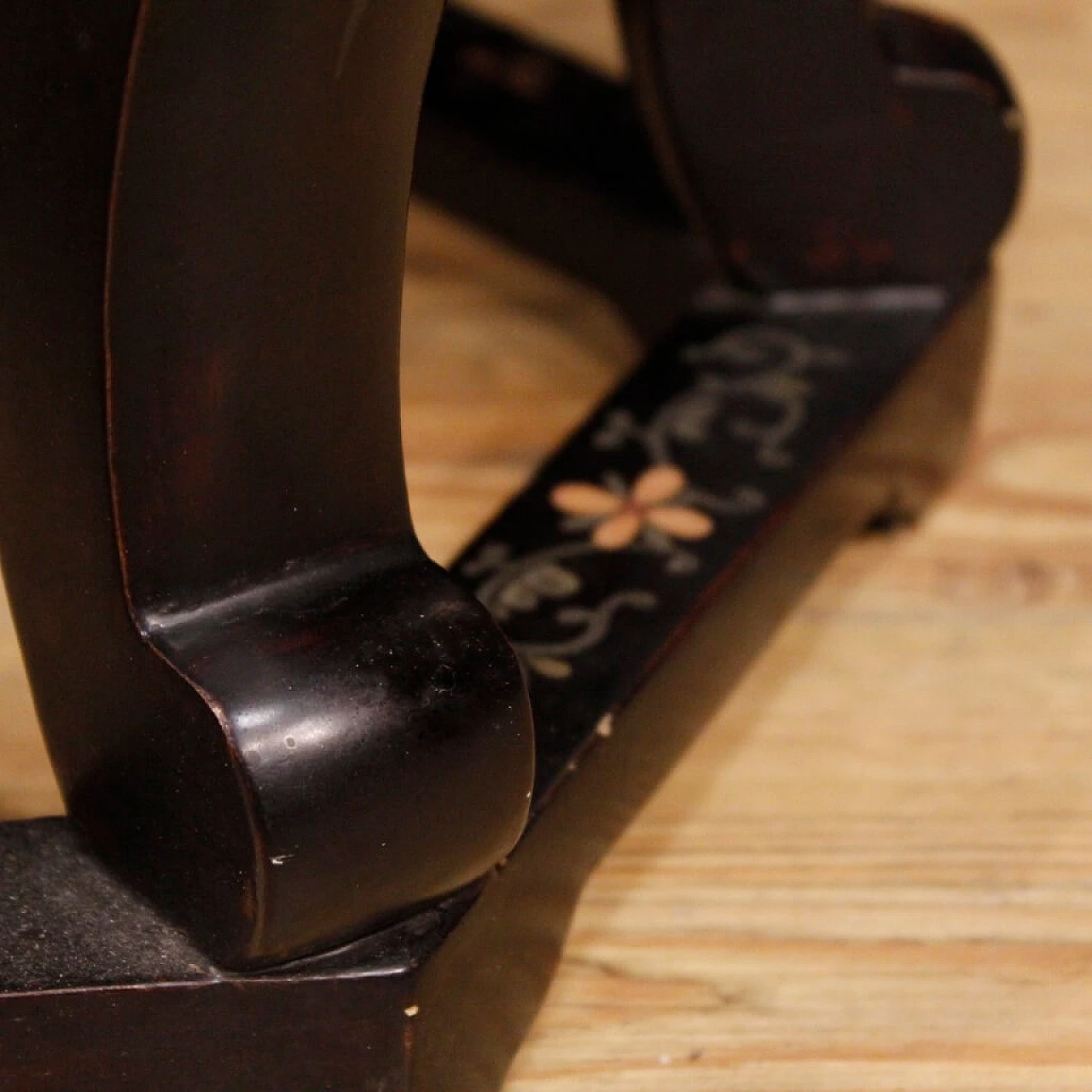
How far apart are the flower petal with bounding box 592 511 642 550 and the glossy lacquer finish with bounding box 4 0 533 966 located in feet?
0.45

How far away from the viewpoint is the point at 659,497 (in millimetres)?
574

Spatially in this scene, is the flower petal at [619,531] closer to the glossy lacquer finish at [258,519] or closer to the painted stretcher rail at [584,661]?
the painted stretcher rail at [584,661]

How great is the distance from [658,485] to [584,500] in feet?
0.09

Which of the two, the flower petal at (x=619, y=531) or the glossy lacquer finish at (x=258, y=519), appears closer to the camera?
the glossy lacquer finish at (x=258, y=519)

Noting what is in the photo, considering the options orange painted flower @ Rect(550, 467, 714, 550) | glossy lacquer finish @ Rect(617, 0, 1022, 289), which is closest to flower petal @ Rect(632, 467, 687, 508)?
orange painted flower @ Rect(550, 467, 714, 550)

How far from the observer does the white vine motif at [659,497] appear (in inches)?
20.6

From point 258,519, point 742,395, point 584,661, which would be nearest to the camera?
point 258,519

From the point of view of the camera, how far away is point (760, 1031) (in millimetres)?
484

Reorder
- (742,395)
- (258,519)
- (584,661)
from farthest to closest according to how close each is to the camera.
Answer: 1. (742,395)
2. (584,661)
3. (258,519)

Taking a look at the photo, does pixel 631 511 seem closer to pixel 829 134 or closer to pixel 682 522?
pixel 682 522

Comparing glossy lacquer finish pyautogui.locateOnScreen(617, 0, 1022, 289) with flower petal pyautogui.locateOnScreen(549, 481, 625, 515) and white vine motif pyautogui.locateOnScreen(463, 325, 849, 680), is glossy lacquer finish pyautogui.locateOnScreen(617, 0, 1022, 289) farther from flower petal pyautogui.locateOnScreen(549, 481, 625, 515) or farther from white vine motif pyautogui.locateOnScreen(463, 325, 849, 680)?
flower petal pyautogui.locateOnScreen(549, 481, 625, 515)

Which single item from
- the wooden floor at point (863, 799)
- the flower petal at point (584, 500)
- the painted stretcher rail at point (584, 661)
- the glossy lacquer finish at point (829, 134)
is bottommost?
the wooden floor at point (863, 799)

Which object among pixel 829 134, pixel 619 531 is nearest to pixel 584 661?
pixel 619 531

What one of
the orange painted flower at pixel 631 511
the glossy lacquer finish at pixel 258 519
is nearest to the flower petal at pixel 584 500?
the orange painted flower at pixel 631 511
